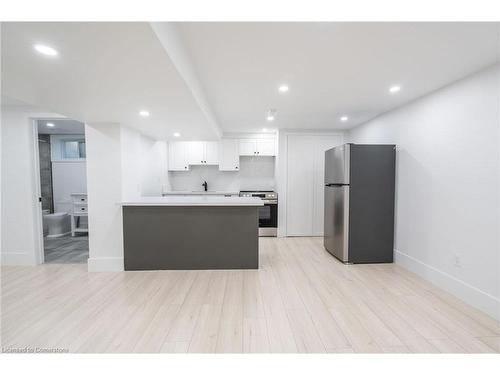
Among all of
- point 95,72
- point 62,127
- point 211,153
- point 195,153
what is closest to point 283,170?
point 211,153

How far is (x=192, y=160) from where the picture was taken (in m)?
5.14

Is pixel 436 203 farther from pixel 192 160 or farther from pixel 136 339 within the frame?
pixel 192 160

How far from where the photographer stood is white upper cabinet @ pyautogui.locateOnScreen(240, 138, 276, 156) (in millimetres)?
5074

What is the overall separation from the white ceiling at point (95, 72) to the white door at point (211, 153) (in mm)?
2393

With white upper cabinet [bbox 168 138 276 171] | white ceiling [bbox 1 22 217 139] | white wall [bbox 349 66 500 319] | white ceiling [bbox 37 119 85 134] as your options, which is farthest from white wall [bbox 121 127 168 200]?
white wall [bbox 349 66 500 319]

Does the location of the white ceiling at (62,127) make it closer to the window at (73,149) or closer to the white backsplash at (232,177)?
the window at (73,149)

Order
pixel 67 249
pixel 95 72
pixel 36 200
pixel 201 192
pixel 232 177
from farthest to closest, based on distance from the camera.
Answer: pixel 232 177 < pixel 201 192 < pixel 67 249 < pixel 36 200 < pixel 95 72

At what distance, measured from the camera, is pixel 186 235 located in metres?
2.96

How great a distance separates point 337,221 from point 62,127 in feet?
19.6

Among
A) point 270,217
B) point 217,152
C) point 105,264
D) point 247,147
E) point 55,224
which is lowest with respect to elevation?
point 105,264

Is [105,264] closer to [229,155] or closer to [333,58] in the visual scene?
[229,155]

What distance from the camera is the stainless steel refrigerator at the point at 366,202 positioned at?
3123 mm

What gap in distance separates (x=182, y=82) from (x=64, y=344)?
7.09 ft
